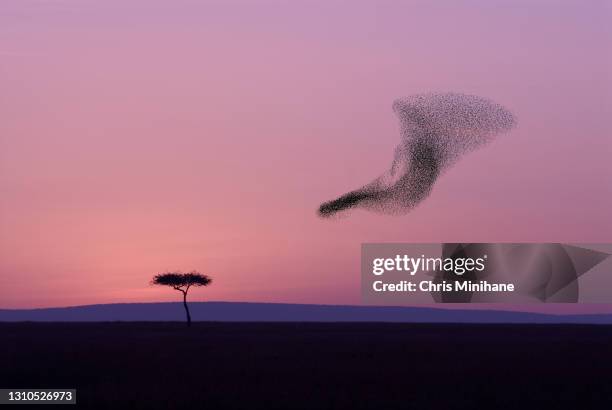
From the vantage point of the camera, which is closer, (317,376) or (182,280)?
(317,376)

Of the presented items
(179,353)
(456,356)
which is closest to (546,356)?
(456,356)

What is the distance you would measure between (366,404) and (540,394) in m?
5.70

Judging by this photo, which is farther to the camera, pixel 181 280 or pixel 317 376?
pixel 181 280

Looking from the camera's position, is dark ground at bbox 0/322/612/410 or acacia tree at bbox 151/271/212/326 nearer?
dark ground at bbox 0/322/612/410

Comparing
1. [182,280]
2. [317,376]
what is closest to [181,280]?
[182,280]

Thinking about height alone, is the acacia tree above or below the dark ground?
above

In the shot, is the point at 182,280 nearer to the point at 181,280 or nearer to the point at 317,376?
the point at 181,280

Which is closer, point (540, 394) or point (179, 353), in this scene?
point (540, 394)

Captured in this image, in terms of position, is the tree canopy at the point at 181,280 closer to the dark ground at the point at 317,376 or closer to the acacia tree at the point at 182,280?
the acacia tree at the point at 182,280

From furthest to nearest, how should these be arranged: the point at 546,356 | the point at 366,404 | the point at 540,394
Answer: the point at 546,356 → the point at 540,394 → the point at 366,404

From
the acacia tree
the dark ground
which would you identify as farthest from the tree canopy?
the dark ground

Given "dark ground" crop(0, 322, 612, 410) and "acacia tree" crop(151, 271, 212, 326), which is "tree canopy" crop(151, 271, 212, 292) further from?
"dark ground" crop(0, 322, 612, 410)

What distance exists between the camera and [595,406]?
87.1 feet

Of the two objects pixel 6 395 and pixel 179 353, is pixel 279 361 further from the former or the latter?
pixel 6 395
